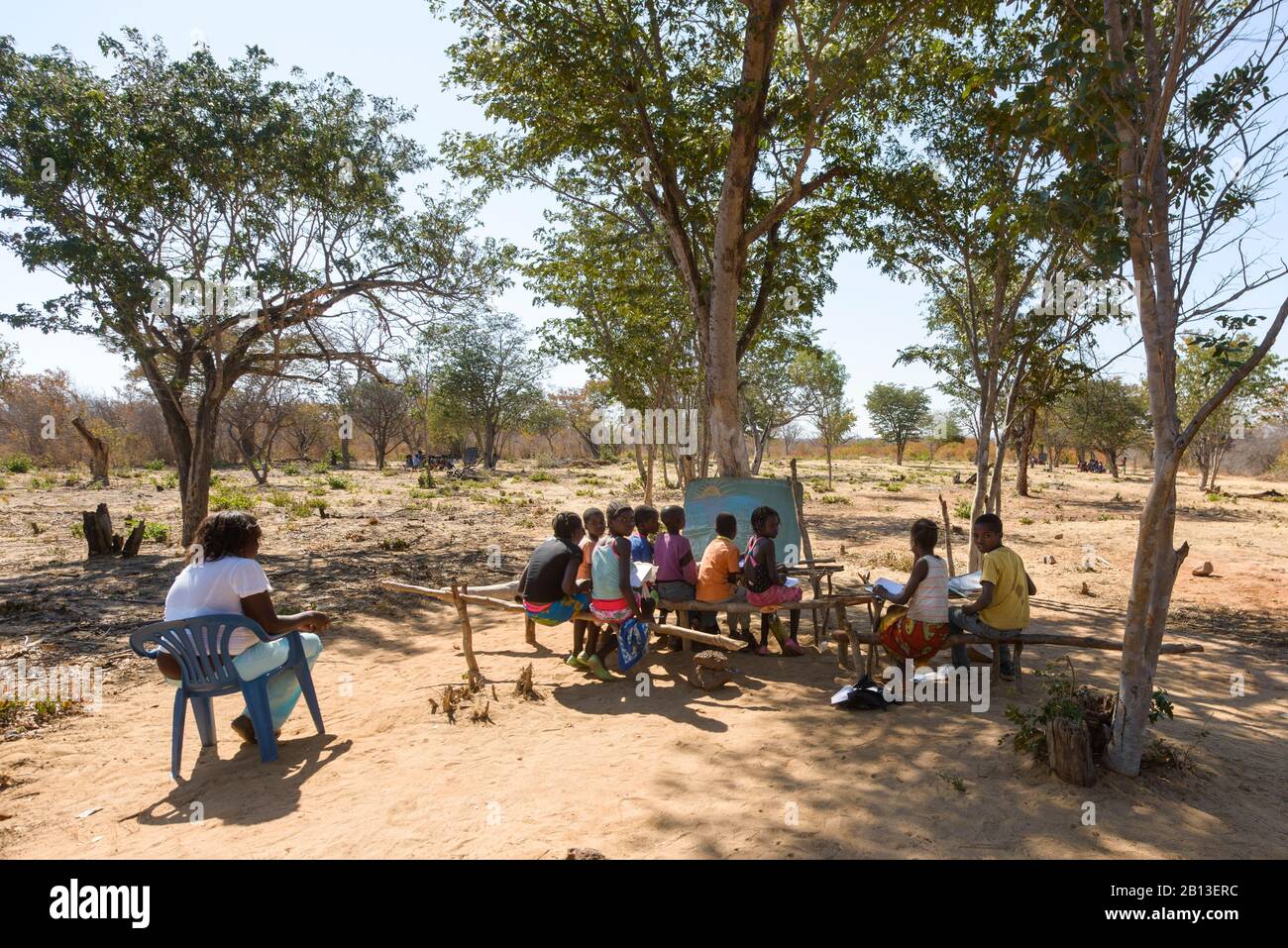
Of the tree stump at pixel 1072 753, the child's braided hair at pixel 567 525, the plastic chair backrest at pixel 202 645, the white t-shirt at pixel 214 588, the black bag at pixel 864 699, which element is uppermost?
the child's braided hair at pixel 567 525

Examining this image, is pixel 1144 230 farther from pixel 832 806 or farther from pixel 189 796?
pixel 189 796

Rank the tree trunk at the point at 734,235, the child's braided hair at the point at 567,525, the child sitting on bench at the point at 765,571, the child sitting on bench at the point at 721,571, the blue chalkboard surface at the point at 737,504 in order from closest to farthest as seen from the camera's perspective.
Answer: the child's braided hair at the point at 567,525, the child sitting on bench at the point at 765,571, the child sitting on bench at the point at 721,571, the tree trunk at the point at 734,235, the blue chalkboard surface at the point at 737,504

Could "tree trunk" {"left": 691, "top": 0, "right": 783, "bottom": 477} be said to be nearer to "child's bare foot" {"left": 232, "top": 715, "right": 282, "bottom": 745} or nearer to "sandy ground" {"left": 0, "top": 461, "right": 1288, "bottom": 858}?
"sandy ground" {"left": 0, "top": 461, "right": 1288, "bottom": 858}

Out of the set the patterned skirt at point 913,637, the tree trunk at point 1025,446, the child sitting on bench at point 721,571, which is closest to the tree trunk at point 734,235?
the child sitting on bench at point 721,571

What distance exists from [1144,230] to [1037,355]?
8.06m

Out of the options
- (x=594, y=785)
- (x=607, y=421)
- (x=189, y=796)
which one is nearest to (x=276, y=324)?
(x=189, y=796)

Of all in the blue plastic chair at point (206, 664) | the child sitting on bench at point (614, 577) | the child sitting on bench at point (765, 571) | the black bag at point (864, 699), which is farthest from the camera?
the child sitting on bench at point (765, 571)

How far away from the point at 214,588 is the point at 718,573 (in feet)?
13.1

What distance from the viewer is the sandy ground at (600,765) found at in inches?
144

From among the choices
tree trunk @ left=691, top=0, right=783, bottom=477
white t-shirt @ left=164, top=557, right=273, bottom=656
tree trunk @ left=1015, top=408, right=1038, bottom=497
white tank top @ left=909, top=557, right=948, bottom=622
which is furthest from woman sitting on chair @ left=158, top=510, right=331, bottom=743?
tree trunk @ left=1015, top=408, right=1038, bottom=497

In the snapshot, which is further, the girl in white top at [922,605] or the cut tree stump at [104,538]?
the cut tree stump at [104,538]

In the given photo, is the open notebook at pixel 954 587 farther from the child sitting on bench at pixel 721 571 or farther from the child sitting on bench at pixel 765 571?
the child sitting on bench at pixel 721 571

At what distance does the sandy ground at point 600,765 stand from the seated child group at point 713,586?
48 centimetres
